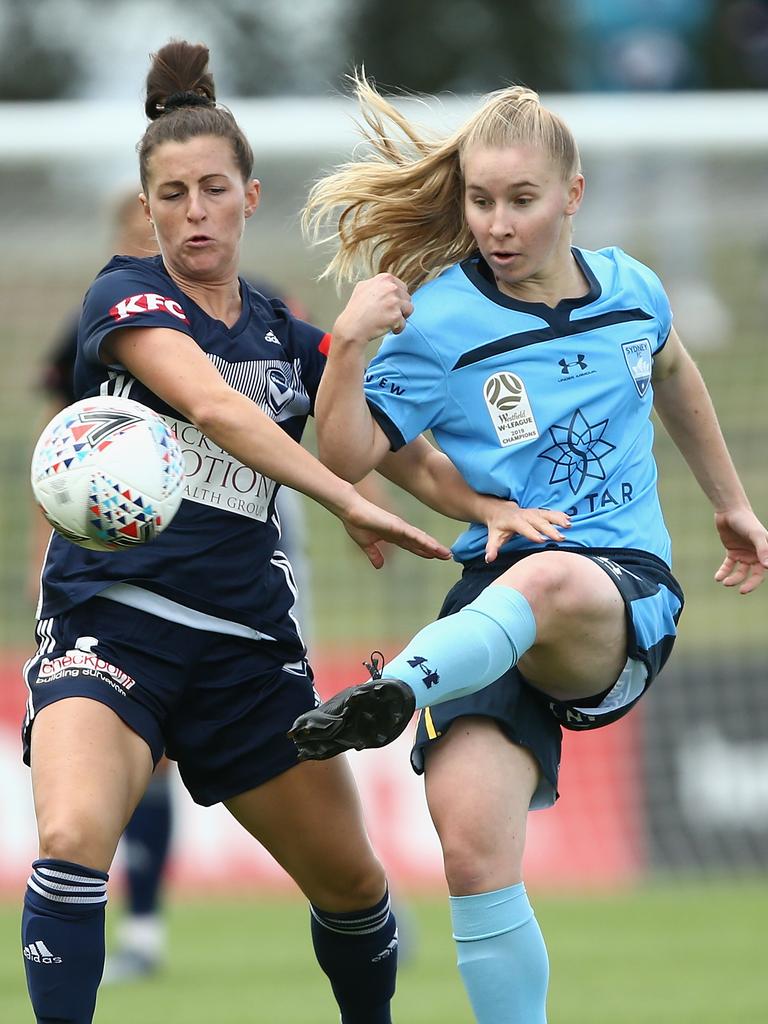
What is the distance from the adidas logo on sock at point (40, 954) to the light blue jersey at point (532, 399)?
4.03 ft

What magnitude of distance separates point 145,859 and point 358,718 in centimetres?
332

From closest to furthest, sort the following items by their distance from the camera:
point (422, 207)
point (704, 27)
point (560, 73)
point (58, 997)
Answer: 1. point (58, 997)
2. point (422, 207)
3. point (704, 27)
4. point (560, 73)

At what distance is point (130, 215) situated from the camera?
6.09m

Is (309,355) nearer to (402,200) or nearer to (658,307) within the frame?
(402,200)

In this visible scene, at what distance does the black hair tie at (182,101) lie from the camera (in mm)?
4078

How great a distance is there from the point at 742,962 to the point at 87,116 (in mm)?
4314

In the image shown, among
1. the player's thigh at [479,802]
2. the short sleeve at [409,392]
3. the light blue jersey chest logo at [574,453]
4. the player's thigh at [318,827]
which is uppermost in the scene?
the short sleeve at [409,392]

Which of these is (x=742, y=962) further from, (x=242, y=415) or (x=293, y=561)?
(x=242, y=415)

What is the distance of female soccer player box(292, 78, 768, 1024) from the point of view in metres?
3.78

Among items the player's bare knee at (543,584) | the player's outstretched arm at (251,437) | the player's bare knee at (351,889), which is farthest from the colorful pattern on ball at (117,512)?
the player's bare knee at (351,889)

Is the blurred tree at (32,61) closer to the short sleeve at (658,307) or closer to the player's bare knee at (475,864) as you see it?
the short sleeve at (658,307)

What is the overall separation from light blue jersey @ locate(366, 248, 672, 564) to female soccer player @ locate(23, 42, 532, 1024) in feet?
0.47

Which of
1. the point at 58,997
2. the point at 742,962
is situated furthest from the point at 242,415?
the point at 742,962

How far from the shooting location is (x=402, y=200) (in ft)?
13.8
